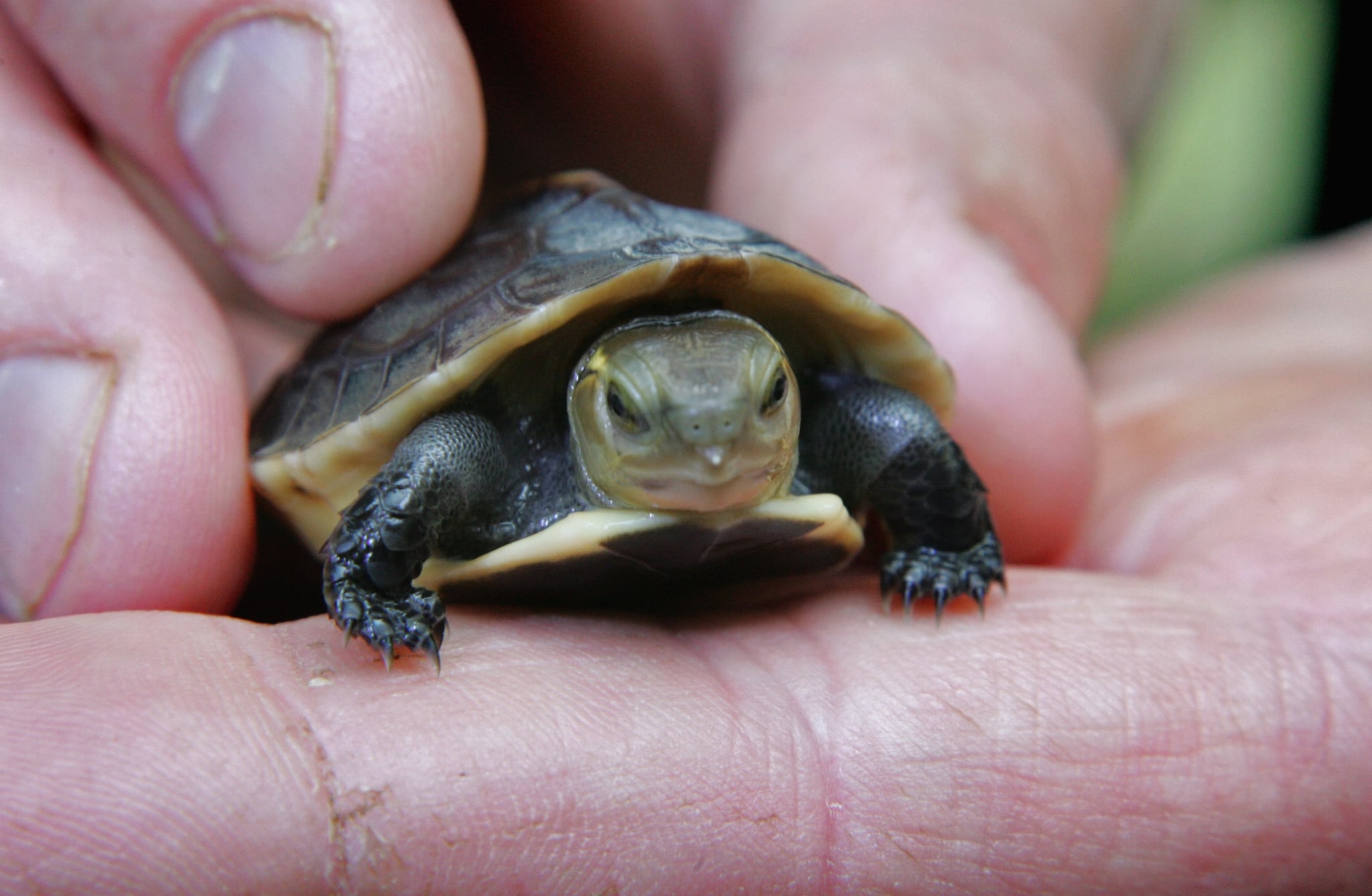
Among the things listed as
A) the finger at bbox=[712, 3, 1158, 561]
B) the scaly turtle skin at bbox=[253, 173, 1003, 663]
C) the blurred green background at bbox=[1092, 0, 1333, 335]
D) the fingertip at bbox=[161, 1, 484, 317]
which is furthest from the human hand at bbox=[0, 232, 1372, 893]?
the blurred green background at bbox=[1092, 0, 1333, 335]

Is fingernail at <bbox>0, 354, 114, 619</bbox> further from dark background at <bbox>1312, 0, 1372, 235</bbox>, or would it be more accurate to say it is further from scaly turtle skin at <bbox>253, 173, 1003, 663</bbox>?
dark background at <bbox>1312, 0, 1372, 235</bbox>

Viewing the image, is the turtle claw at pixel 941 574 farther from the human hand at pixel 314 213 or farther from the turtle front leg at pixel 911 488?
the human hand at pixel 314 213

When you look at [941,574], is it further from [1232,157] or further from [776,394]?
[1232,157]

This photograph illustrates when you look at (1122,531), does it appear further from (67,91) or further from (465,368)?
(67,91)

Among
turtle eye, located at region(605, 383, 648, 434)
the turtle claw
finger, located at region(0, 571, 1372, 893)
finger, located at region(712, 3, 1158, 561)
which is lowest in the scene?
finger, located at region(0, 571, 1372, 893)

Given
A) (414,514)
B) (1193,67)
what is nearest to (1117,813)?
(414,514)

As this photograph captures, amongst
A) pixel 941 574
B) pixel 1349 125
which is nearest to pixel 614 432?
pixel 941 574
